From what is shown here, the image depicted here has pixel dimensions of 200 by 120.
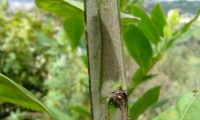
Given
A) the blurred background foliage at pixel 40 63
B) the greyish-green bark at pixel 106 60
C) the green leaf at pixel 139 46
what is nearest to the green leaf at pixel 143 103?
the green leaf at pixel 139 46

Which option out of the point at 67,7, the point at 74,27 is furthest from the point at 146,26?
the point at 67,7

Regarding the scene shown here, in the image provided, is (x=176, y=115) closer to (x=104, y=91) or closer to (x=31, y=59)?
(x=104, y=91)

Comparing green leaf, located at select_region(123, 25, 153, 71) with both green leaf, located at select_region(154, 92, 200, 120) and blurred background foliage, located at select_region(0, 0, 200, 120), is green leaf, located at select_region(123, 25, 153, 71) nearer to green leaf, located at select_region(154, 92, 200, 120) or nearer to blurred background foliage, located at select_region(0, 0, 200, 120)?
green leaf, located at select_region(154, 92, 200, 120)

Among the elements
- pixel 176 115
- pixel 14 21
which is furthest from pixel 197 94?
pixel 14 21

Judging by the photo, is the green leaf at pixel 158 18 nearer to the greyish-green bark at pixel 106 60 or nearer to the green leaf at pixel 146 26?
the green leaf at pixel 146 26

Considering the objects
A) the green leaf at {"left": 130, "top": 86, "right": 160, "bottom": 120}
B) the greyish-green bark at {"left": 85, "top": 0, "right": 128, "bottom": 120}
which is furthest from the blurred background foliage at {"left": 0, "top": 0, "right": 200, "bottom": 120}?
the greyish-green bark at {"left": 85, "top": 0, "right": 128, "bottom": 120}

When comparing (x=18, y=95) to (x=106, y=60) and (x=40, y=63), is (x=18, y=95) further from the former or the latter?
(x=40, y=63)
